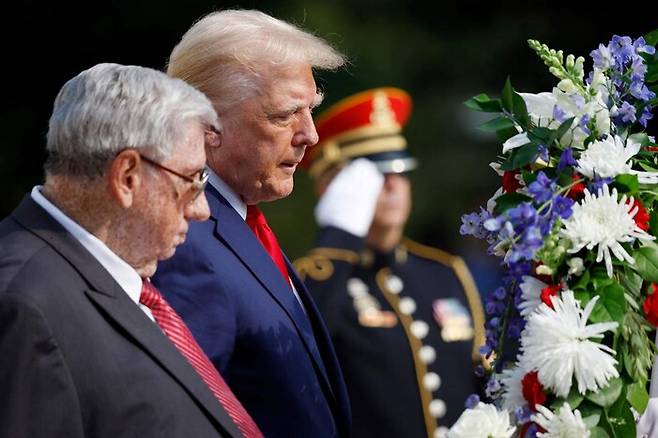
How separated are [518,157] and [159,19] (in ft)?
21.3

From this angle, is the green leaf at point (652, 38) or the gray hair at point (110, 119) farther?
the green leaf at point (652, 38)

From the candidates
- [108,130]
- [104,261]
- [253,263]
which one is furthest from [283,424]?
[108,130]

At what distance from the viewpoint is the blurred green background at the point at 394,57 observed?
941 centimetres

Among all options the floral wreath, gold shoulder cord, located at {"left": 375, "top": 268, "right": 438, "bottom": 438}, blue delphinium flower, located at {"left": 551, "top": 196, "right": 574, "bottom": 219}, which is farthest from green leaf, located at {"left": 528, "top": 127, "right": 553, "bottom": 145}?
gold shoulder cord, located at {"left": 375, "top": 268, "right": 438, "bottom": 438}

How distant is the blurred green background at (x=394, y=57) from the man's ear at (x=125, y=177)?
5.91 m

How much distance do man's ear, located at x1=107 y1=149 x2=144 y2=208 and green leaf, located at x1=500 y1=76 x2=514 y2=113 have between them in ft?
3.05

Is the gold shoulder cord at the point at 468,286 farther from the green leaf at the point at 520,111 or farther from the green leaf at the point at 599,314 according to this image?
the green leaf at the point at 599,314

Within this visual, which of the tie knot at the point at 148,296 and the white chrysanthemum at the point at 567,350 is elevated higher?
the white chrysanthemum at the point at 567,350

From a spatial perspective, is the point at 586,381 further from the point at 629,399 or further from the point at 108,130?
the point at 108,130

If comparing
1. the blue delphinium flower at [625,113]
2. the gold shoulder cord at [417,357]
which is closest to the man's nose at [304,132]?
the blue delphinium flower at [625,113]

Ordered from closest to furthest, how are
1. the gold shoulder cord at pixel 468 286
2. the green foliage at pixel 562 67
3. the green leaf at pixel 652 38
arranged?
the green foliage at pixel 562 67 → the green leaf at pixel 652 38 → the gold shoulder cord at pixel 468 286

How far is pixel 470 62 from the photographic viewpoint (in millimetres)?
10750

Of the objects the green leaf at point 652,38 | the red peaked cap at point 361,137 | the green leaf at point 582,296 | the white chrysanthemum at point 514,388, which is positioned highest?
the green leaf at point 652,38

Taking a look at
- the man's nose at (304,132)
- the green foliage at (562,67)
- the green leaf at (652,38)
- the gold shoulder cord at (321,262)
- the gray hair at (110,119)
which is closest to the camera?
the gray hair at (110,119)
